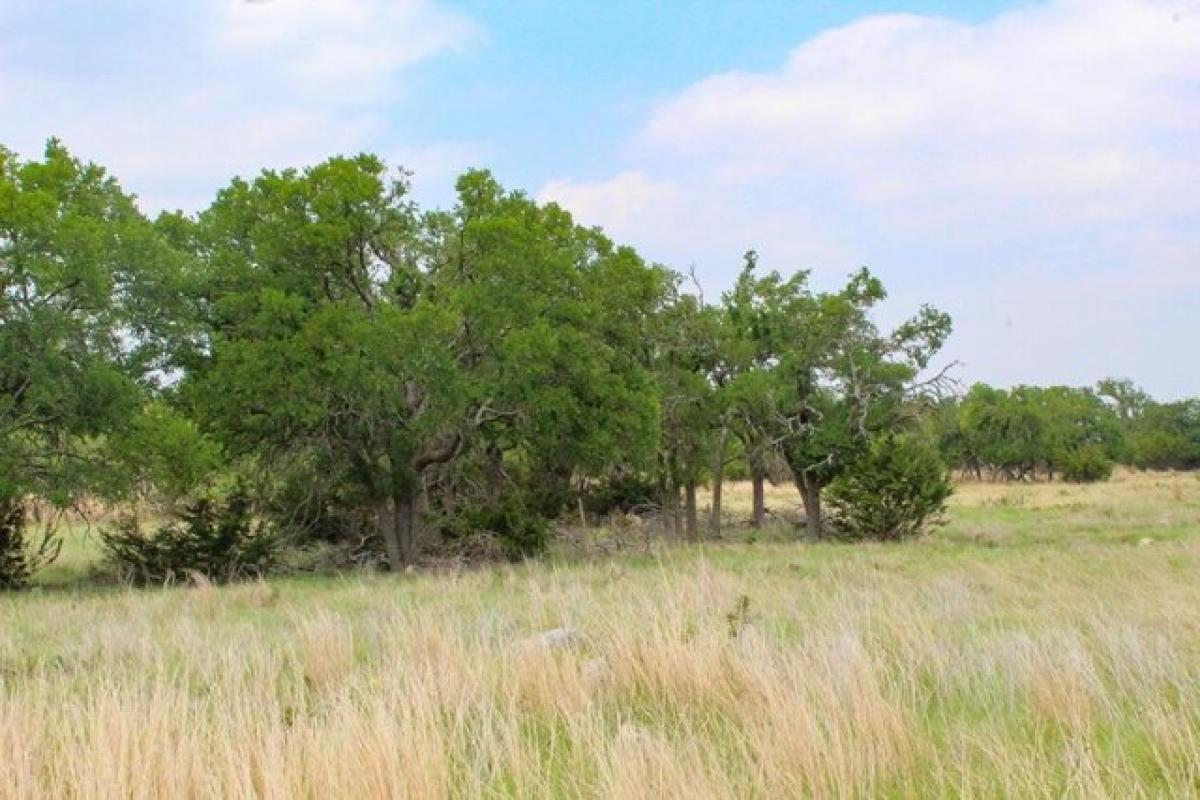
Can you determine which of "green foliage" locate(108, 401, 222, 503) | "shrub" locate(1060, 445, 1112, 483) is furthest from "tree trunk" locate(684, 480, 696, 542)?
"shrub" locate(1060, 445, 1112, 483)

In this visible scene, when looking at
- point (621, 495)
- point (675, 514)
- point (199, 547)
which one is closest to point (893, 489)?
point (675, 514)

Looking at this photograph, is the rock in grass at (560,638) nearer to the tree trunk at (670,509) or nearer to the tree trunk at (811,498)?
the tree trunk at (670,509)

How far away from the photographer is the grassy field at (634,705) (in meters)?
3.63

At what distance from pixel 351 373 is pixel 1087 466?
57689 millimetres

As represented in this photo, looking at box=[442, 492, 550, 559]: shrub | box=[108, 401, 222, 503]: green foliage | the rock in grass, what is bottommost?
box=[442, 492, 550, 559]: shrub

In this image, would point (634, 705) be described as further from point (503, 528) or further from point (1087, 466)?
point (1087, 466)

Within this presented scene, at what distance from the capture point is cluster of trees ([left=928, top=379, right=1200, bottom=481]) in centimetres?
6444

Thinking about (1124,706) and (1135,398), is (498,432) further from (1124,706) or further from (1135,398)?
(1135,398)

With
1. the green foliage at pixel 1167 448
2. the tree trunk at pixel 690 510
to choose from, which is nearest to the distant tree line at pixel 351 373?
the tree trunk at pixel 690 510

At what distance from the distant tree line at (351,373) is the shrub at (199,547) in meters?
0.06

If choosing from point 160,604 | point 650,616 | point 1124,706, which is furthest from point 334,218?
point 1124,706

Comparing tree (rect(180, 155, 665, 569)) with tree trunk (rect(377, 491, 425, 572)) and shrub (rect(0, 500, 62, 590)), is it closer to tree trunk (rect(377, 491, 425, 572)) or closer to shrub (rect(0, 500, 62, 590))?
tree trunk (rect(377, 491, 425, 572))

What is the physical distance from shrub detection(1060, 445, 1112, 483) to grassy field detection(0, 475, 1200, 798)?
57228 mm

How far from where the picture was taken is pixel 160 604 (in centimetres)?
1262
